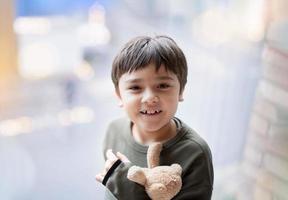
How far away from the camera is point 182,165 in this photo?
36.6 inches

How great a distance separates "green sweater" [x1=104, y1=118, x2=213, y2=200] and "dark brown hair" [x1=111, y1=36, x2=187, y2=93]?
0.41 ft

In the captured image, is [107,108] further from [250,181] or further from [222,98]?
[250,181]

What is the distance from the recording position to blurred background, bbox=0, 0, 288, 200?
46.9 inches

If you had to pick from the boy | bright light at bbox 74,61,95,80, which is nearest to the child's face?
the boy

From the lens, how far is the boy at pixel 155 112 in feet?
2.97

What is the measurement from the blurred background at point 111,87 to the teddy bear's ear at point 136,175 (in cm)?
39

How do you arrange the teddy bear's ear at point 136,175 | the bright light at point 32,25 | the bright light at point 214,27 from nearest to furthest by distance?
the teddy bear's ear at point 136,175, the bright light at point 32,25, the bright light at point 214,27

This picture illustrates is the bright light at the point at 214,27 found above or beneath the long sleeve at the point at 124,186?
above

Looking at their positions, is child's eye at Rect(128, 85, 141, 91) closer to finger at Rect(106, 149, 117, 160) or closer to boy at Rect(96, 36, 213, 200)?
boy at Rect(96, 36, 213, 200)

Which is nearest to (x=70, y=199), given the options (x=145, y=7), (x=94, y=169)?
(x=94, y=169)

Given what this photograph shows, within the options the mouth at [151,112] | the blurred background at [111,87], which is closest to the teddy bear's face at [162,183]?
the mouth at [151,112]

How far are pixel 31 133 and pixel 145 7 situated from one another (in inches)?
16.7

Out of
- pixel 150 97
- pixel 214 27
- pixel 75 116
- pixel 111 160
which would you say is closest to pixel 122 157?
pixel 111 160

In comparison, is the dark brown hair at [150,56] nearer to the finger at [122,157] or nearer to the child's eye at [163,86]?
the child's eye at [163,86]
